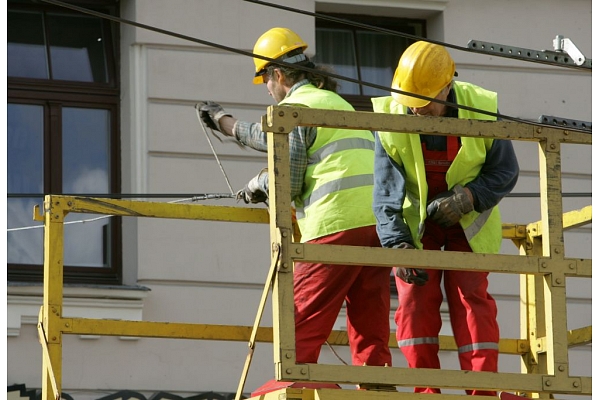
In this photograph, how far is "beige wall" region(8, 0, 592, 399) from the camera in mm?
9789

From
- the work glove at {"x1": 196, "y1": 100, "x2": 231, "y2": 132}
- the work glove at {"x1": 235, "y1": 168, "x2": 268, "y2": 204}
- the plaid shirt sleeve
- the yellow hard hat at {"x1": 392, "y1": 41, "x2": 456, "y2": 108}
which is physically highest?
the yellow hard hat at {"x1": 392, "y1": 41, "x2": 456, "y2": 108}

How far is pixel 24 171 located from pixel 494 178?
4.46 meters

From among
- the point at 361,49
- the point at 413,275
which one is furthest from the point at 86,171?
the point at 413,275

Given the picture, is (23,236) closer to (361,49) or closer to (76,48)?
(76,48)

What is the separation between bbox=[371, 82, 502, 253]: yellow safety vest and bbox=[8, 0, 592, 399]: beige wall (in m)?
3.31

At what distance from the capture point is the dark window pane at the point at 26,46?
10.3m

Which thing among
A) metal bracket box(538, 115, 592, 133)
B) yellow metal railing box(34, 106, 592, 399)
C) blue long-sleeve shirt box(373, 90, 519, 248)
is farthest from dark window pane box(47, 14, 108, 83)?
metal bracket box(538, 115, 592, 133)

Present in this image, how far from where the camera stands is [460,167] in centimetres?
672

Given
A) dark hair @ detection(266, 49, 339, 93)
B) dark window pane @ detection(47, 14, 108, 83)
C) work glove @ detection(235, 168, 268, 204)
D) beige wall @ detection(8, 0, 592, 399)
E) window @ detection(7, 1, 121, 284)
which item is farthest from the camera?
dark window pane @ detection(47, 14, 108, 83)

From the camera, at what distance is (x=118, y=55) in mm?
10555

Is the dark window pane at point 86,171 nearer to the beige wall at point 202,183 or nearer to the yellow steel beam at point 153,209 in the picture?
the beige wall at point 202,183

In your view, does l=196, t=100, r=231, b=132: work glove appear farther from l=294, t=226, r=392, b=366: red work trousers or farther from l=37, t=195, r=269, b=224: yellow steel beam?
l=294, t=226, r=392, b=366: red work trousers
